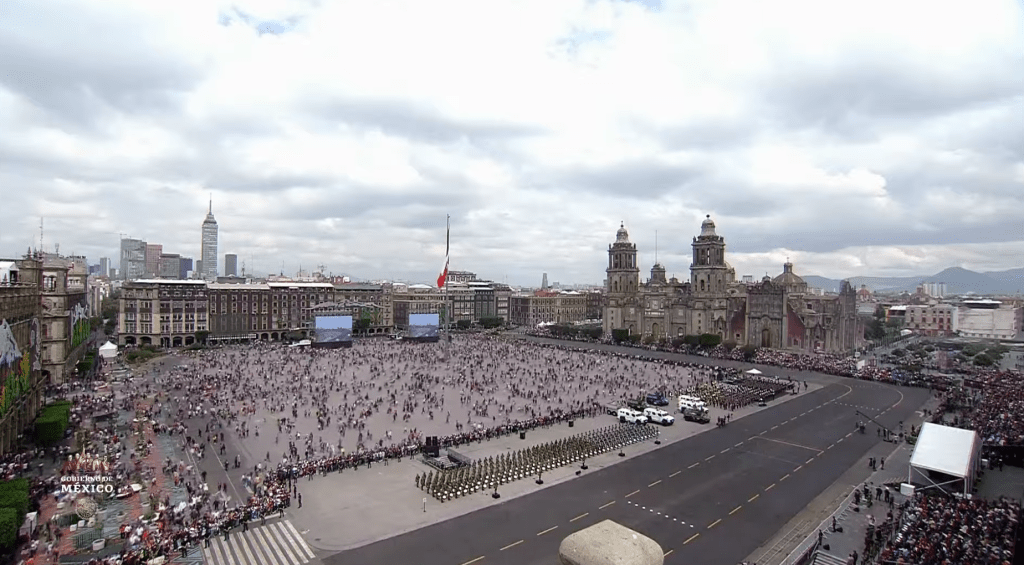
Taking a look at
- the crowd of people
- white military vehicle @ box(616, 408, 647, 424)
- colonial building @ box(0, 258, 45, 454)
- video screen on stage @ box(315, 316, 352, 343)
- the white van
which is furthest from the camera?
video screen on stage @ box(315, 316, 352, 343)

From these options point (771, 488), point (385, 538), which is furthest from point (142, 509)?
point (771, 488)

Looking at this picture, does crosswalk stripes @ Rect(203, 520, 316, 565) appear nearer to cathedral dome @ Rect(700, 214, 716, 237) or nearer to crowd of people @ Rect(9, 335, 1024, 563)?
crowd of people @ Rect(9, 335, 1024, 563)

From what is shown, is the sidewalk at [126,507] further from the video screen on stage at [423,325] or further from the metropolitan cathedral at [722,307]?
the metropolitan cathedral at [722,307]

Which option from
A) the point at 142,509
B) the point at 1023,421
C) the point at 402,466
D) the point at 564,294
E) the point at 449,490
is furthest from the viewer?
the point at 564,294

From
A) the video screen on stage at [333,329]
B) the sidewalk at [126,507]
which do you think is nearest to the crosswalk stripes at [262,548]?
the sidewalk at [126,507]

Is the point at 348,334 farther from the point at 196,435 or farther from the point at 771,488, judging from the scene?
the point at 771,488

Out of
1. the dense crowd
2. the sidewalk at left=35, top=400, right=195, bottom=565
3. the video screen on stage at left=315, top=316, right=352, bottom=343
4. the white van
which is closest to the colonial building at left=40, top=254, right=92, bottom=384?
the sidewalk at left=35, top=400, right=195, bottom=565
